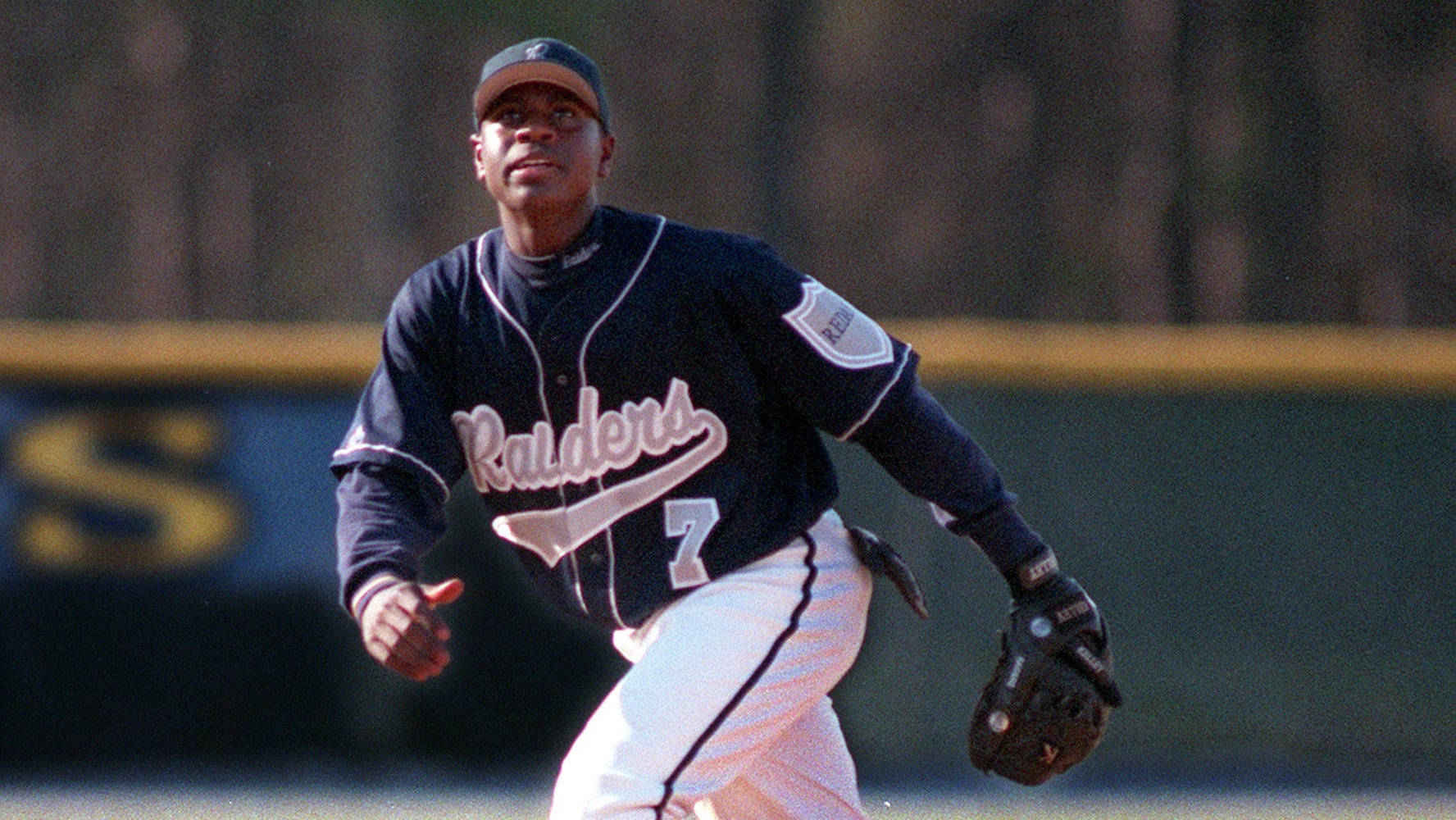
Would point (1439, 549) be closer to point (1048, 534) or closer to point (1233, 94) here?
point (1048, 534)

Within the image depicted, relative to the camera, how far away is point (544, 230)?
358 centimetres

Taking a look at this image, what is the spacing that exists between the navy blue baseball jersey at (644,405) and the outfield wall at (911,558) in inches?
149

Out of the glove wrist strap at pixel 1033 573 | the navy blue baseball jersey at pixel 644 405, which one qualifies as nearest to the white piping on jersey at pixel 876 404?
the navy blue baseball jersey at pixel 644 405

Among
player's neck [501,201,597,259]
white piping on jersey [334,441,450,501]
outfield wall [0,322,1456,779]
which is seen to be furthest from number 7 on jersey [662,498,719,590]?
outfield wall [0,322,1456,779]

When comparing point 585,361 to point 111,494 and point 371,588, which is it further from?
point 111,494

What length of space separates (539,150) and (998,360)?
430 cm

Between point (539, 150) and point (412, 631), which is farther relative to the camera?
point (539, 150)

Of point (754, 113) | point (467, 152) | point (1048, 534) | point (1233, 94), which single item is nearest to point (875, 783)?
point (1048, 534)

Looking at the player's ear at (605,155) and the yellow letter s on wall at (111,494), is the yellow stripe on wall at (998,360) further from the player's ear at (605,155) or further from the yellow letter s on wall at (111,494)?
the player's ear at (605,155)

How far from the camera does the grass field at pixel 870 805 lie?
21.2ft

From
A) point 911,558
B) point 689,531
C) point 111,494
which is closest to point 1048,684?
point 689,531

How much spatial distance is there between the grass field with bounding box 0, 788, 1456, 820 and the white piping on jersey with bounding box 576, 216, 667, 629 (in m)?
3.07

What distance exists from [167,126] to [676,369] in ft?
72.0

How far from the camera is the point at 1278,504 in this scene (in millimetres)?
7480
